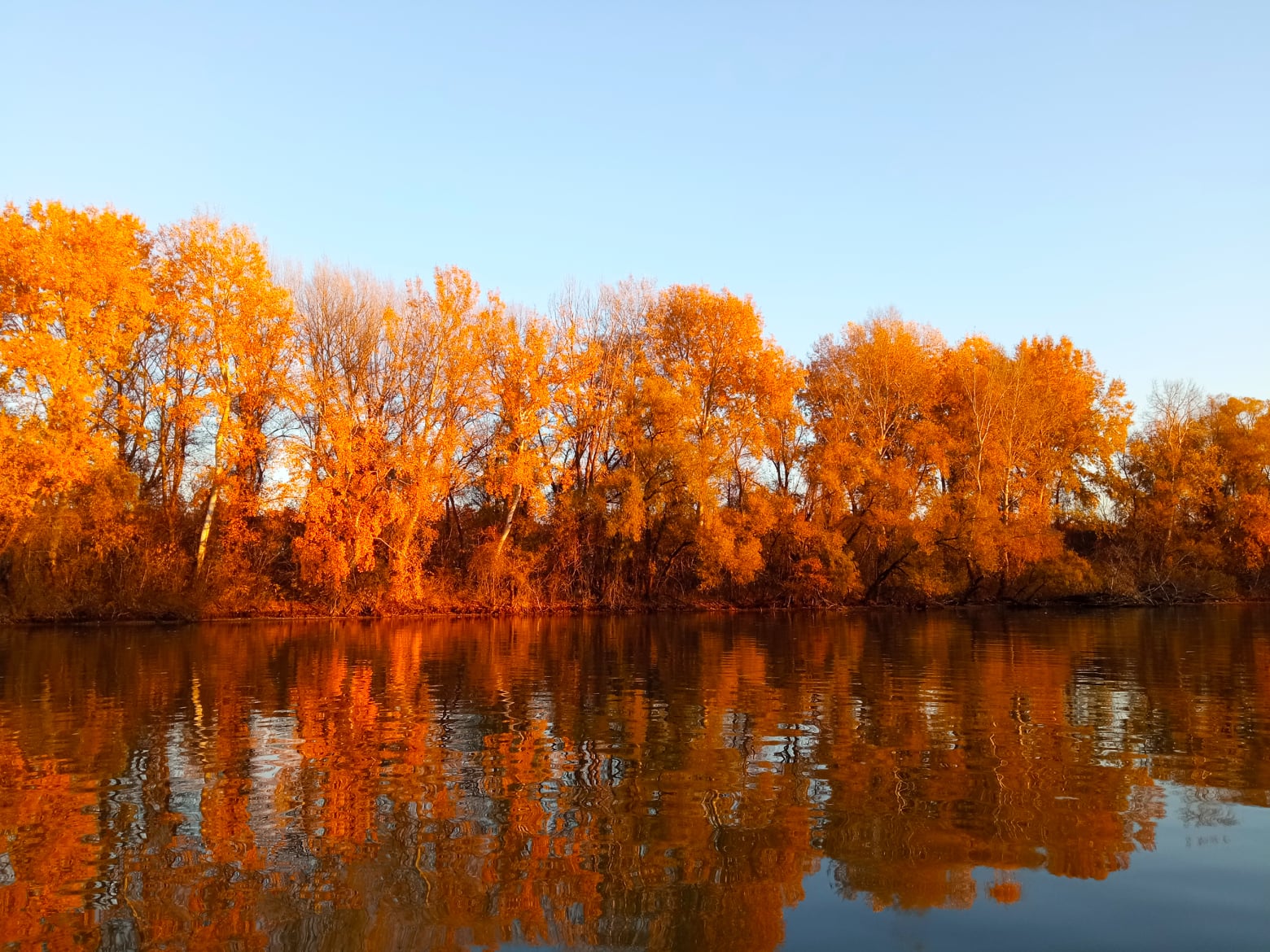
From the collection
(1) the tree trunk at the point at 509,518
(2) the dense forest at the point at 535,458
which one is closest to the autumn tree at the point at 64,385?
(2) the dense forest at the point at 535,458

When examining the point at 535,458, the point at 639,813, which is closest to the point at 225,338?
the point at 535,458

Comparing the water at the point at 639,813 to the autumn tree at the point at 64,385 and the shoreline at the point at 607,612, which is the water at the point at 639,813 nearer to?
the autumn tree at the point at 64,385

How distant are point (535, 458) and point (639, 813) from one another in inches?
1563

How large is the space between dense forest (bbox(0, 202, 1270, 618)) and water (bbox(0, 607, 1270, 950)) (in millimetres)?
22997

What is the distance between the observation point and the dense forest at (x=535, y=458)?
39.7m

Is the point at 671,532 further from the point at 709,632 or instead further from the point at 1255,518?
the point at 1255,518

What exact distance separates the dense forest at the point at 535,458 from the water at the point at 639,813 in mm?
22997

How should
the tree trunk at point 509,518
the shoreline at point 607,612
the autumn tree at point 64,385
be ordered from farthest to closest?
the tree trunk at point 509,518 < the shoreline at point 607,612 < the autumn tree at point 64,385

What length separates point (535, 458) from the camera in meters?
48.6

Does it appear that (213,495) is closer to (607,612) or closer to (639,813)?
(607,612)

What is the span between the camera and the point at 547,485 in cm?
5138

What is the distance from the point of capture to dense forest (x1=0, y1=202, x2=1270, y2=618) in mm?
39688

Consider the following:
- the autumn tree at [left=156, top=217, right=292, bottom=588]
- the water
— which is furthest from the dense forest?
the water

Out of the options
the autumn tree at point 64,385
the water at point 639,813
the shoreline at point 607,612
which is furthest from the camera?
the shoreline at point 607,612
